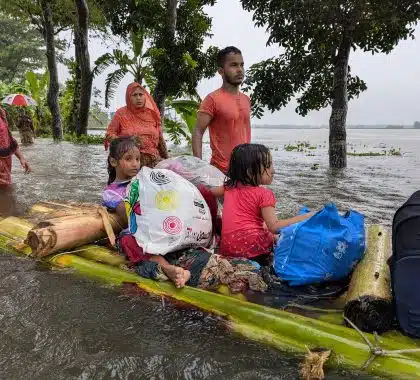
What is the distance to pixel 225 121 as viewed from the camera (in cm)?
433

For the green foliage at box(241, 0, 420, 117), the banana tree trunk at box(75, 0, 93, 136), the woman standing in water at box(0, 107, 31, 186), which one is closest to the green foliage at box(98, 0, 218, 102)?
the banana tree trunk at box(75, 0, 93, 136)

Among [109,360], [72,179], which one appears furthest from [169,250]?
[72,179]

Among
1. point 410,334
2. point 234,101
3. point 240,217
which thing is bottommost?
point 410,334

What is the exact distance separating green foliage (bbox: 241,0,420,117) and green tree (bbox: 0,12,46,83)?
29.2 m

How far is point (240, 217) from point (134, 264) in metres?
0.89

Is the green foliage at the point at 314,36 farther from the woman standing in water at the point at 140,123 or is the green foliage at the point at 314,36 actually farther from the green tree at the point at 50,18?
the green tree at the point at 50,18

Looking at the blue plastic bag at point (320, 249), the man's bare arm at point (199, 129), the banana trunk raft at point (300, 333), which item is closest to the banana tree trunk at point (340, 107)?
the man's bare arm at point (199, 129)

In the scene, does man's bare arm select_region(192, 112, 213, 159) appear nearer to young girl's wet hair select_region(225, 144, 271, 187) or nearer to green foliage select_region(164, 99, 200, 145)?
young girl's wet hair select_region(225, 144, 271, 187)

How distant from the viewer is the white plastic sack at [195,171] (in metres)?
3.86

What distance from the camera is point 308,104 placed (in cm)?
1076

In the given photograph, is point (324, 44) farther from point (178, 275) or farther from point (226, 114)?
point (178, 275)

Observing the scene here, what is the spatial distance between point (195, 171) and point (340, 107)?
25.5ft

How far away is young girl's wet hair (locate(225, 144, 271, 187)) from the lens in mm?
3262

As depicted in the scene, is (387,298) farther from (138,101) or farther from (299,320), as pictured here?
(138,101)
